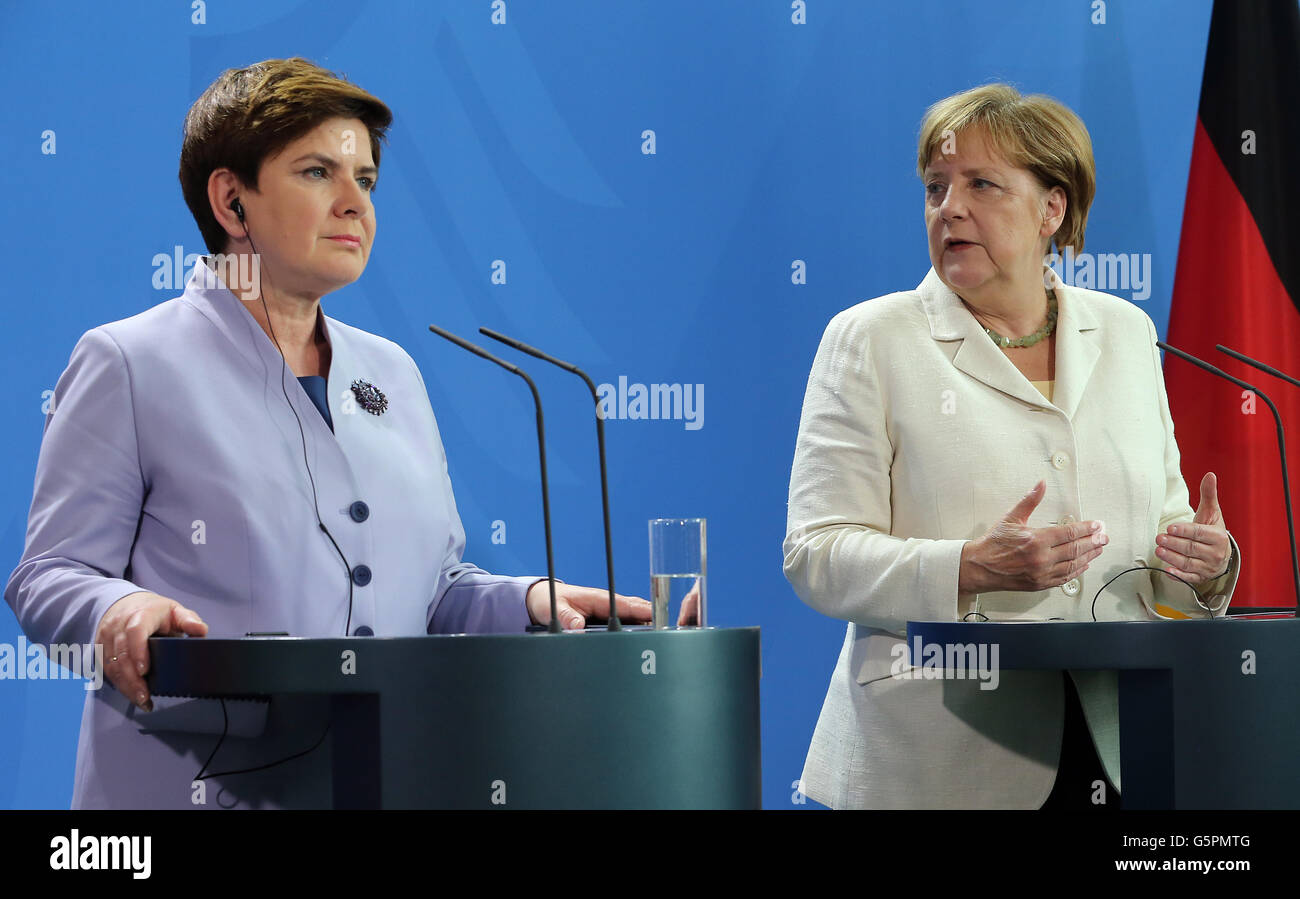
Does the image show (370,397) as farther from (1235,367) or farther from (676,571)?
(1235,367)

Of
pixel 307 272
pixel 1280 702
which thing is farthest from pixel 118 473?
pixel 1280 702

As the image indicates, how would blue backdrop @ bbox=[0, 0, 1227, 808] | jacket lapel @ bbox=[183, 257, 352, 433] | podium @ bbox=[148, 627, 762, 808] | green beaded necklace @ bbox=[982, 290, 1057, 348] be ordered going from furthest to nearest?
blue backdrop @ bbox=[0, 0, 1227, 808] < green beaded necklace @ bbox=[982, 290, 1057, 348] < jacket lapel @ bbox=[183, 257, 352, 433] < podium @ bbox=[148, 627, 762, 808]

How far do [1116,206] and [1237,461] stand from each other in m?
0.92

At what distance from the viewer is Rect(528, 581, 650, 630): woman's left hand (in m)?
1.73

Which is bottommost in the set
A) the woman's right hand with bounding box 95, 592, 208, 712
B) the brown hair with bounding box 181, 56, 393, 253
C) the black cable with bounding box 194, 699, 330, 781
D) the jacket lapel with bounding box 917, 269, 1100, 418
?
the black cable with bounding box 194, 699, 330, 781

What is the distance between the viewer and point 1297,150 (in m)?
3.20

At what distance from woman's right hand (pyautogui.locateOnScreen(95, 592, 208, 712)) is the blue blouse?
525mm

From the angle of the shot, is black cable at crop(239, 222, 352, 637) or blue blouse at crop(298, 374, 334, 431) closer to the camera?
black cable at crop(239, 222, 352, 637)

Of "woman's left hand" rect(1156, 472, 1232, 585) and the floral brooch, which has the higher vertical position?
the floral brooch

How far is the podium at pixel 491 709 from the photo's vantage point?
1.39 metres

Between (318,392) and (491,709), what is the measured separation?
756 millimetres

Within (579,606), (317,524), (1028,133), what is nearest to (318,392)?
(317,524)

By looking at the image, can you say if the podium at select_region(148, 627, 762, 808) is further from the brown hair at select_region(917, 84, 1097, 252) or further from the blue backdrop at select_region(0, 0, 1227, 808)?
the blue backdrop at select_region(0, 0, 1227, 808)

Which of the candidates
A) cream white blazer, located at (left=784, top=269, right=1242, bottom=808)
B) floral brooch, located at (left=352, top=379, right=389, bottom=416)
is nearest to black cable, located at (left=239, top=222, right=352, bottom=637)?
floral brooch, located at (left=352, top=379, right=389, bottom=416)
